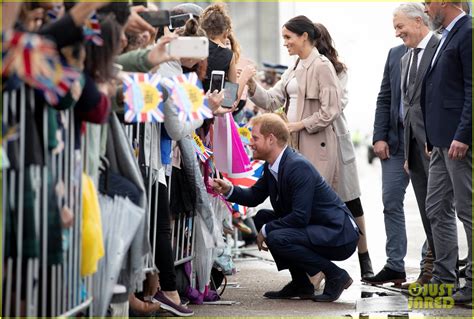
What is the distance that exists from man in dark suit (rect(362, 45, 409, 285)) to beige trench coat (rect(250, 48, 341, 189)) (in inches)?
15.8

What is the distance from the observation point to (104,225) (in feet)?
18.9

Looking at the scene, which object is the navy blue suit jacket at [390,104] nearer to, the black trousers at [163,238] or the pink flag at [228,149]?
the pink flag at [228,149]

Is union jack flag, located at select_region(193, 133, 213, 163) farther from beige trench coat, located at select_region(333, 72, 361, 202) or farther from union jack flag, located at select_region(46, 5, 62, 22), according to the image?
union jack flag, located at select_region(46, 5, 62, 22)

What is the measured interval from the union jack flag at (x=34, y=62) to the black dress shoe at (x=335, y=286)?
12.9 ft

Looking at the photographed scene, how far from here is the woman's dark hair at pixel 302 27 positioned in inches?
378

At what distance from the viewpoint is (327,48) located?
32.2 feet

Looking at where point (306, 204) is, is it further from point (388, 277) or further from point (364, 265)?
point (364, 265)

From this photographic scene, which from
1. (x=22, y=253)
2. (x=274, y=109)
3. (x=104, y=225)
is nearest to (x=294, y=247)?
(x=274, y=109)

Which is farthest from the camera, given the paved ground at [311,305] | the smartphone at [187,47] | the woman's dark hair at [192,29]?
the woman's dark hair at [192,29]

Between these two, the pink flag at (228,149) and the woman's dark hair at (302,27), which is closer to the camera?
the pink flag at (228,149)

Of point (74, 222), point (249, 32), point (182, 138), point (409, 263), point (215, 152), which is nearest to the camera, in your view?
point (74, 222)

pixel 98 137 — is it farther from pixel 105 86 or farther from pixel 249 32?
pixel 249 32

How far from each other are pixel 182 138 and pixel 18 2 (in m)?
3.02

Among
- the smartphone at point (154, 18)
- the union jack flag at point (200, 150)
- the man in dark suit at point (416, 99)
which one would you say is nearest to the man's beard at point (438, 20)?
the man in dark suit at point (416, 99)
